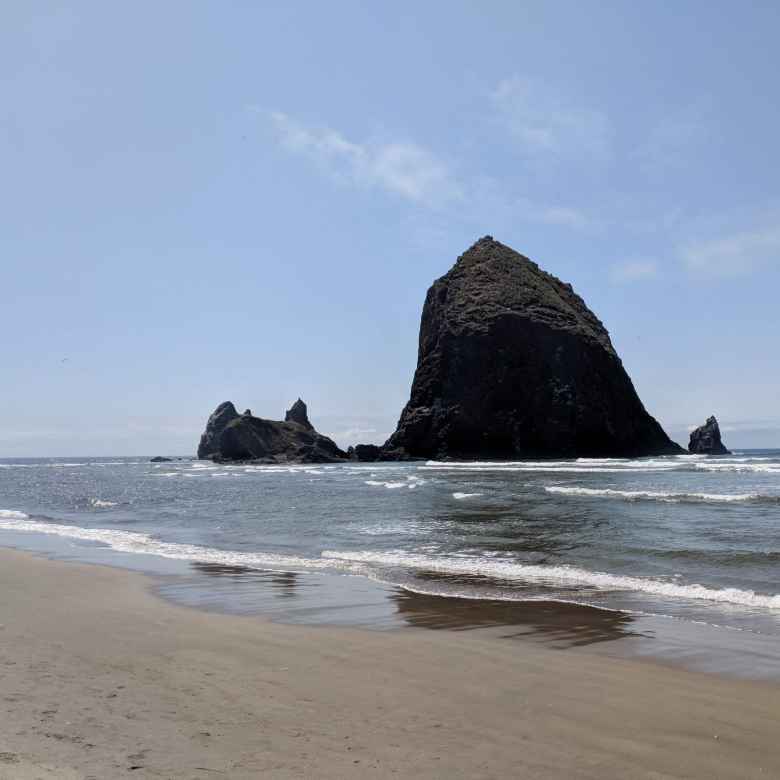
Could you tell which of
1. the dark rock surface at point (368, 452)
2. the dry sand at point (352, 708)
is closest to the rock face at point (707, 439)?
the dark rock surface at point (368, 452)

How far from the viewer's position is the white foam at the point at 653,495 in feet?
89.8

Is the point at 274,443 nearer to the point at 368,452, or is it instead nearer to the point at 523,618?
the point at 368,452

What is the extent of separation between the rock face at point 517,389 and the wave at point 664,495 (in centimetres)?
5282

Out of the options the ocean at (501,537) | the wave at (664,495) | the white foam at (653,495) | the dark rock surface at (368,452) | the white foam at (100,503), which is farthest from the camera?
the dark rock surface at (368,452)

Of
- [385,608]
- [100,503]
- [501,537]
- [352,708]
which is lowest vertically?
[100,503]

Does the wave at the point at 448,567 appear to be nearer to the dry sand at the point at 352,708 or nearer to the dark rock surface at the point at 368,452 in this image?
the dry sand at the point at 352,708

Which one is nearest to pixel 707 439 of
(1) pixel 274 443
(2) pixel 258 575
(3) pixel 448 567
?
(1) pixel 274 443

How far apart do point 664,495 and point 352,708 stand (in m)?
26.2

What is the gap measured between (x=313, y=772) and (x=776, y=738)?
3.59 metres

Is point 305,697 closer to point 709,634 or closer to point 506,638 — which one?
point 506,638

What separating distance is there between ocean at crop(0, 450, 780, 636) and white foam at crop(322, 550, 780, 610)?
3 cm

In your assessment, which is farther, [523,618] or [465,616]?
[465,616]

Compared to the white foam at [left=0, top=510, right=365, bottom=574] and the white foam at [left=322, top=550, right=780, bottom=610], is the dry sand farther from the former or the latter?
the white foam at [left=0, top=510, right=365, bottom=574]

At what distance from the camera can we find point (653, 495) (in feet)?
96.0
